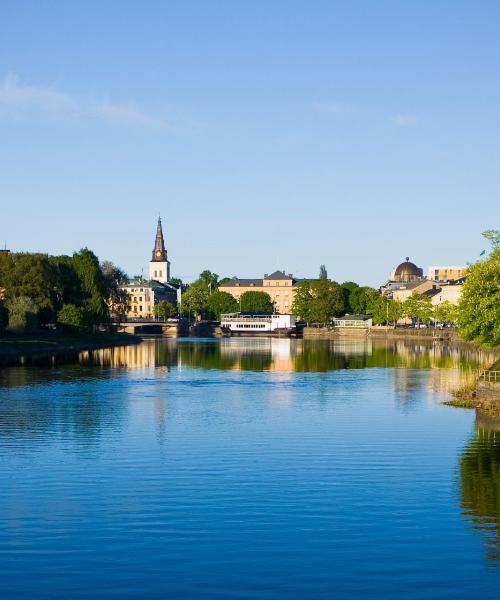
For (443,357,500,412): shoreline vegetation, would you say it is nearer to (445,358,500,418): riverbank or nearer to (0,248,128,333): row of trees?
(445,358,500,418): riverbank

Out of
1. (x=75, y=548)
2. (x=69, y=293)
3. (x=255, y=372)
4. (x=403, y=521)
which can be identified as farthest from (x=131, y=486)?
(x=69, y=293)

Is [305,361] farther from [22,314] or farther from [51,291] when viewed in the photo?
[51,291]

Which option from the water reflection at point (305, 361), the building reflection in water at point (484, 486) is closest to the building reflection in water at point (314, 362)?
the water reflection at point (305, 361)

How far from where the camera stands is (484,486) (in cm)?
4022

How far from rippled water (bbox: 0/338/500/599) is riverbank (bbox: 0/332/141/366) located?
61779mm

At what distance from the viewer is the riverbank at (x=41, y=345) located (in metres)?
137

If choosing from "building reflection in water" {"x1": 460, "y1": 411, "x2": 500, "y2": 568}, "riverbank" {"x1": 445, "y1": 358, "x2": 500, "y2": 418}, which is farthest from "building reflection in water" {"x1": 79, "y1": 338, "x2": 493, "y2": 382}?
A: "building reflection in water" {"x1": 460, "y1": 411, "x2": 500, "y2": 568}

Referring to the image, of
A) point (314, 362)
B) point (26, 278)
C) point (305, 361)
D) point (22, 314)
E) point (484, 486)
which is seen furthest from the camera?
point (26, 278)

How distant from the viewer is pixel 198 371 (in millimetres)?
116812

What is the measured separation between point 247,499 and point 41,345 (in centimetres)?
11757

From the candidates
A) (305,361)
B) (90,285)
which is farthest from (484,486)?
(90,285)

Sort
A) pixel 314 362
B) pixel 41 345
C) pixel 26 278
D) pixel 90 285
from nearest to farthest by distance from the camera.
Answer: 1. pixel 314 362
2. pixel 41 345
3. pixel 26 278
4. pixel 90 285

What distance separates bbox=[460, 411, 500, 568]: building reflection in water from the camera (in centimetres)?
3252

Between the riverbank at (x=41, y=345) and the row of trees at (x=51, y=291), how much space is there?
2.43 metres
